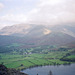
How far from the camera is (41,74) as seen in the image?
275ft

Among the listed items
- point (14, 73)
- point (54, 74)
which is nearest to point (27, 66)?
point (54, 74)

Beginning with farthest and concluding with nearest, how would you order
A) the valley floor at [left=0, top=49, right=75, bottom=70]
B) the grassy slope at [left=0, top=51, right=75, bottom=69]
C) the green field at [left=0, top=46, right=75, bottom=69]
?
the green field at [left=0, top=46, right=75, bottom=69]
the grassy slope at [left=0, top=51, right=75, bottom=69]
the valley floor at [left=0, top=49, right=75, bottom=70]

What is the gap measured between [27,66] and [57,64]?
76.7 feet

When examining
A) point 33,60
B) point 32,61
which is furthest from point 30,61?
point 33,60

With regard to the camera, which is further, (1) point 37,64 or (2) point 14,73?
(1) point 37,64

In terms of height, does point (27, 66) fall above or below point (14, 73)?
below

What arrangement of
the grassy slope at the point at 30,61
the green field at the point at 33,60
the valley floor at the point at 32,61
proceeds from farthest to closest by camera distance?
1. the green field at the point at 33,60
2. the grassy slope at the point at 30,61
3. the valley floor at the point at 32,61

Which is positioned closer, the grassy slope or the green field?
the grassy slope

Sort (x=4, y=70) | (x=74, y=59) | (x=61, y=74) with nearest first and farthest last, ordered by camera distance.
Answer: (x=4, y=70) < (x=61, y=74) < (x=74, y=59)

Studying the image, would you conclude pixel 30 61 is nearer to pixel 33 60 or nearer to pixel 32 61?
pixel 32 61

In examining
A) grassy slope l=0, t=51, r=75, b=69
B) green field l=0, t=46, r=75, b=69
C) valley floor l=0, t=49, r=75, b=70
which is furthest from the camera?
green field l=0, t=46, r=75, b=69

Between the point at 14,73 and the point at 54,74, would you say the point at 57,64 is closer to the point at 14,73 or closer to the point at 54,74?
the point at 54,74

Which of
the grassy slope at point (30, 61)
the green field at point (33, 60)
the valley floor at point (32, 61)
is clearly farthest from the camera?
the green field at point (33, 60)

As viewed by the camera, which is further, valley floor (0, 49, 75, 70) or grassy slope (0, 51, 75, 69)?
grassy slope (0, 51, 75, 69)
